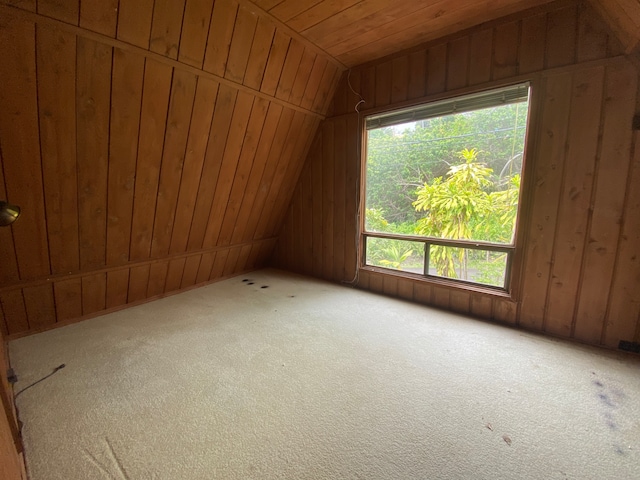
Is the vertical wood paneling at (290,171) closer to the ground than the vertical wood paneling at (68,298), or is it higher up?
higher up

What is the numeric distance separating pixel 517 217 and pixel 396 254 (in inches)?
44.3

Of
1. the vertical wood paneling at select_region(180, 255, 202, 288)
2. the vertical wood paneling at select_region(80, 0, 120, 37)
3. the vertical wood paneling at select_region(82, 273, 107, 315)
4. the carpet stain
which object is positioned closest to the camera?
the carpet stain

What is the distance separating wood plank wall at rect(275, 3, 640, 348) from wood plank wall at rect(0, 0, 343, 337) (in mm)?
1301

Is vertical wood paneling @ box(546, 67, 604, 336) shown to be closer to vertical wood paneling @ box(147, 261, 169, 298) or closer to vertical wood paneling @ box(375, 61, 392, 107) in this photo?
vertical wood paneling @ box(375, 61, 392, 107)

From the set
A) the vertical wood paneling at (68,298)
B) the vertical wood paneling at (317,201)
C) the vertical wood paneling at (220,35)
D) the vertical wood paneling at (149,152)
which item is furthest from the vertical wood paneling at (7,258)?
the vertical wood paneling at (317,201)

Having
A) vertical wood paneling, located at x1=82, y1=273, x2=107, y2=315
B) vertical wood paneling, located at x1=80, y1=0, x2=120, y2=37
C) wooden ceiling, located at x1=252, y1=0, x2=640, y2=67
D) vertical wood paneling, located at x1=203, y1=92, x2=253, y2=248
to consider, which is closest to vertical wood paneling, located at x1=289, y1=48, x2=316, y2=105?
wooden ceiling, located at x1=252, y1=0, x2=640, y2=67

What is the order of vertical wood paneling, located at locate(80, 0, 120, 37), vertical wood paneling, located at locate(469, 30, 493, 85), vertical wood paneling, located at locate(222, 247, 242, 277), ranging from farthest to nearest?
vertical wood paneling, located at locate(222, 247, 242, 277) < vertical wood paneling, located at locate(469, 30, 493, 85) < vertical wood paneling, located at locate(80, 0, 120, 37)

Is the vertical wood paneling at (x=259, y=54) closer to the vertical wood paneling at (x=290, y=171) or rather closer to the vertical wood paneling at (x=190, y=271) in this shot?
the vertical wood paneling at (x=290, y=171)

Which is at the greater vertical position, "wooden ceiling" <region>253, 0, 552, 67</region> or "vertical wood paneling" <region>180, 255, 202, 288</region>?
"wooden ceiling" <region>253, 0, 552, 67</region>

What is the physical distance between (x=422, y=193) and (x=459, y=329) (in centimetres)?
128

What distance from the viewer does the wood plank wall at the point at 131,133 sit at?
154cm

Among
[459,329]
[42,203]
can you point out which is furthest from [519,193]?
[42,203]

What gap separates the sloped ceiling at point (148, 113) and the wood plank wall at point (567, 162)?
0.16 m

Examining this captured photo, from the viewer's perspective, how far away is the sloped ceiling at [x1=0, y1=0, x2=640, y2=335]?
5.08 ft
